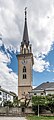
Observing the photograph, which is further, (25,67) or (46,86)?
(25,67)

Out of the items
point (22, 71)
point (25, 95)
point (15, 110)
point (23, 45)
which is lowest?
point (15, 110)

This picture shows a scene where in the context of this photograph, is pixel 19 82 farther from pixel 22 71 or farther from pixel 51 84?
pixel 51 84

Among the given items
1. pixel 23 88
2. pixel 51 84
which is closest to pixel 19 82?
pixel 23 88

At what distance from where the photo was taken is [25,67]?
82.2 m

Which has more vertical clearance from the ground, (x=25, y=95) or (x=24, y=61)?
(x=24, y=61)

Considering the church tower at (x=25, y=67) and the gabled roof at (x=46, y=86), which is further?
the church tower at (x=25, y=67)

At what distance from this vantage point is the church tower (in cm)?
7831

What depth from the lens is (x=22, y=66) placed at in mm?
82188

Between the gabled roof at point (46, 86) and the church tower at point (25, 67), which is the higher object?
the church tower at point (25, 67)

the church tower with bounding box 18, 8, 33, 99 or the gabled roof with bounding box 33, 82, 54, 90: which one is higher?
the church tower with bounding box 18, 8, 33, 99

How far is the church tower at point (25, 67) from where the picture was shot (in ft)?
257

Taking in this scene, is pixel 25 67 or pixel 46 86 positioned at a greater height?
pixel 25 67

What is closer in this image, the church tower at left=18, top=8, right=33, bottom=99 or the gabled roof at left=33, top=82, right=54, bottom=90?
the gabled roof at left=33, top=82, right=54, bottom=90

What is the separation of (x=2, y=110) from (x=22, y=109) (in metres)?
4.33
